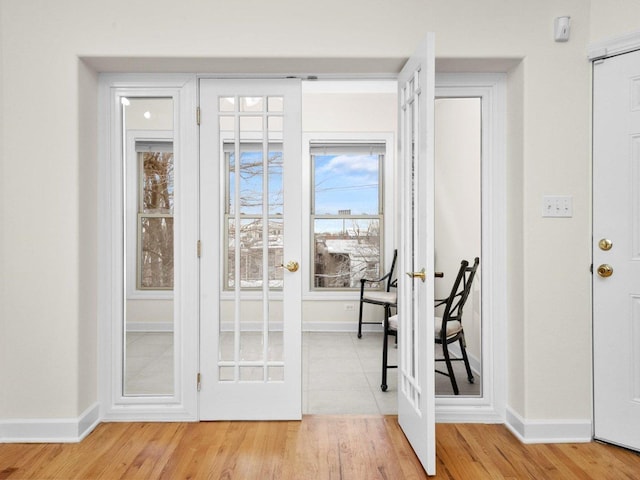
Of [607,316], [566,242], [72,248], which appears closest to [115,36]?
[72,248]

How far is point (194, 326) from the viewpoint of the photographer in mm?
2744

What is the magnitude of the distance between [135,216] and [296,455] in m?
1.59

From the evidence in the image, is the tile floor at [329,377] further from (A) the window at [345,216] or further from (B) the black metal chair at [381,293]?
(A) the window at [345,216]

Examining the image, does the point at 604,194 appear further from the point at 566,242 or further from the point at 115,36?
the point at 115,36

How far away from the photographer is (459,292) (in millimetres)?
2934

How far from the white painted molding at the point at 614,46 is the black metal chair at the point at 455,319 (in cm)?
123

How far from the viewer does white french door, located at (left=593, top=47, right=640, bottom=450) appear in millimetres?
2363

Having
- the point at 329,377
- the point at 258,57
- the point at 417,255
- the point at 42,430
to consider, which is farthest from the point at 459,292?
the point at 42,430

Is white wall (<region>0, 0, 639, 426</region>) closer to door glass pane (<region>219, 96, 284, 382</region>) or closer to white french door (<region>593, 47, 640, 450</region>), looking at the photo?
white french door (<region>593, 47, 640, 450</region>)

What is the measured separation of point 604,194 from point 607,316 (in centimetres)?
63

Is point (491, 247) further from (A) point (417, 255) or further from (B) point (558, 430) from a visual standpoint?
(B) point (558, 430)

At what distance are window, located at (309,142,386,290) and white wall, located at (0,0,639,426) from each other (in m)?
3.02

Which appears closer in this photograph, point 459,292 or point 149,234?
point 149,234

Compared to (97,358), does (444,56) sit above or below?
above
